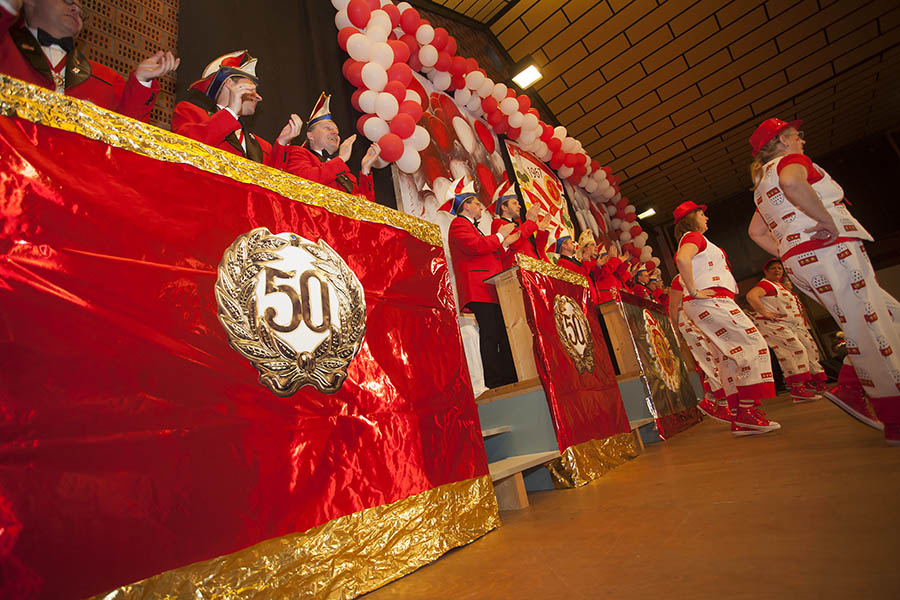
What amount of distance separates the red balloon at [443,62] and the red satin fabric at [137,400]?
10.6 feet

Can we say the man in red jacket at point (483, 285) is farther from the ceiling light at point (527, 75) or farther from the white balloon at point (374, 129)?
the ceiling light at point (527, 75)

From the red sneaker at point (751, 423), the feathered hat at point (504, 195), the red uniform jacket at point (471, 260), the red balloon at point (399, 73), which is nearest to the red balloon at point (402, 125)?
the red balloon at point (399, 73)

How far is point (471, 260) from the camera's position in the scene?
2.92 meters

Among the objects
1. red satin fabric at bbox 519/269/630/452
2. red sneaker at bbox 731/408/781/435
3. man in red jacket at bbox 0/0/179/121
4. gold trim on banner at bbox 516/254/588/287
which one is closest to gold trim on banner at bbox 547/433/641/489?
red satin fabric at bbox 519/269/630/452

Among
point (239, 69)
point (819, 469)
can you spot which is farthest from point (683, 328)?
point (239, 69)

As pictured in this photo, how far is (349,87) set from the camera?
Result: 3275 mm

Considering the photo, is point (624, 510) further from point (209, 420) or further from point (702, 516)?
point (209, 420)

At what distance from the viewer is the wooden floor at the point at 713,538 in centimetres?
77

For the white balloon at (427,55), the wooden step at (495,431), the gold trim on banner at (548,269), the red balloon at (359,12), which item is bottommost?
the wooden step at (495,431)

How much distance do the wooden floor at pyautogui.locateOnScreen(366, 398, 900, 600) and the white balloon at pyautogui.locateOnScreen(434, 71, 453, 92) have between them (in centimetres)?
361

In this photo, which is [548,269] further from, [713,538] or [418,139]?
[713,538]

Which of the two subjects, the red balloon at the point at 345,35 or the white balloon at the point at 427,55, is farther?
the white balloon at the point at 427,55

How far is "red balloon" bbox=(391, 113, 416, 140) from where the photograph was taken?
9.89 feet

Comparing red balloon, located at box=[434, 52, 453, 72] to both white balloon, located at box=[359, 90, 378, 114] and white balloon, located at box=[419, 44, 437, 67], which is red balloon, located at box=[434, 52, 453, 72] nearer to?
white balloon, located at box=[419, 44, 437, 67]
